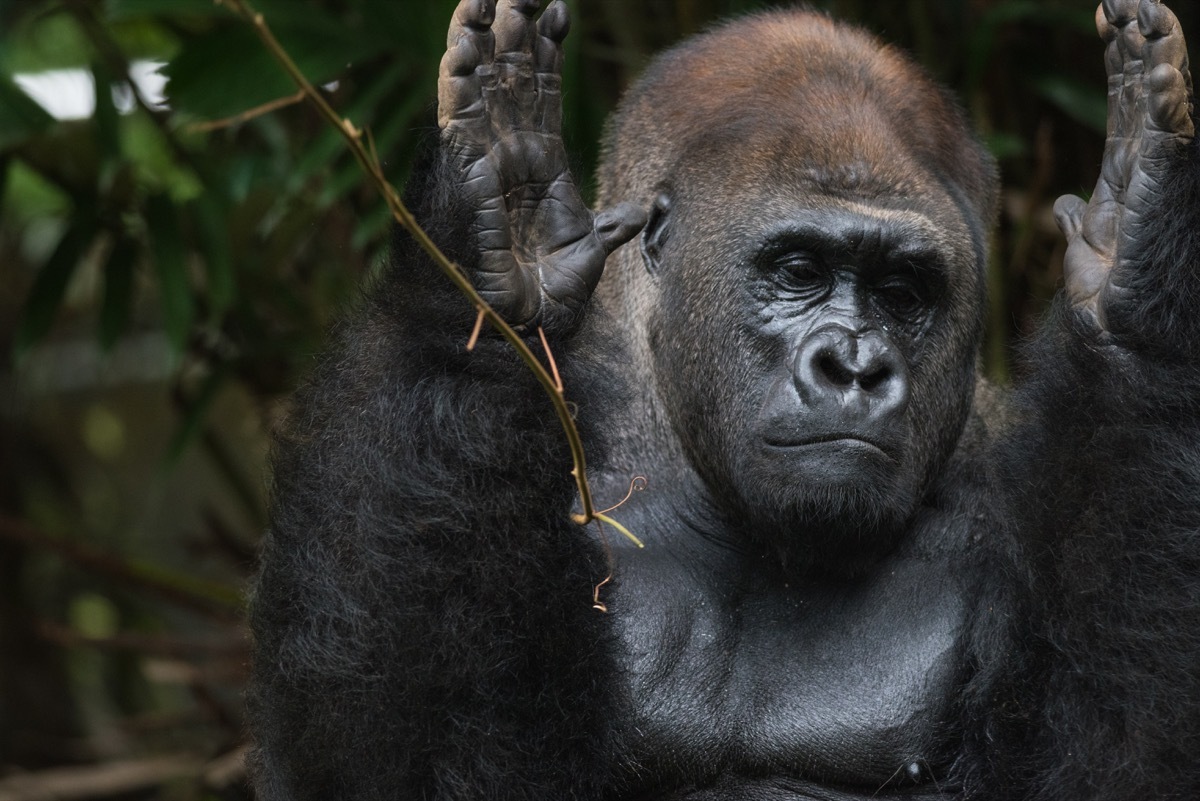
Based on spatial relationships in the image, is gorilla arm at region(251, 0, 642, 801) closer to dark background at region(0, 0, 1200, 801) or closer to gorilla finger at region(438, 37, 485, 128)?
gorilla finger at region(438, 37, 485, 128)

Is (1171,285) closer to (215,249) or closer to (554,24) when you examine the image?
(554,24)

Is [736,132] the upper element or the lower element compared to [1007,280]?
upper

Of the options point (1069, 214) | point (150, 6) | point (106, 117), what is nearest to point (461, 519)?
point (1069, 214)

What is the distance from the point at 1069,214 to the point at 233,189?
3239mm

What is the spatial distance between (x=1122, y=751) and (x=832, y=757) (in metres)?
0.59

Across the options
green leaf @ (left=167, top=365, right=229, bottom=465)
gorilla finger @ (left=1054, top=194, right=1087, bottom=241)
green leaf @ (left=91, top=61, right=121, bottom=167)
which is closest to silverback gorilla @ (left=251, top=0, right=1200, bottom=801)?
gorilla finger @ (left=1054, top=194, right=1087, bottom=241)

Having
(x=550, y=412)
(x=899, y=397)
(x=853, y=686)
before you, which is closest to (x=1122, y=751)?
(x=853, y=686)

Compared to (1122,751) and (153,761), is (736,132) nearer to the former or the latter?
(1122,751)

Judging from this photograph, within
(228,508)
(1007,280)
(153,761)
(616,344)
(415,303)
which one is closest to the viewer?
(415,303)

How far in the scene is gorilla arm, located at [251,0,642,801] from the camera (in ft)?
9.25

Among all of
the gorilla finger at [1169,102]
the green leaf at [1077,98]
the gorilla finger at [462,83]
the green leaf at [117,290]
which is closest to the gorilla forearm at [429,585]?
the gorilla finger at [462,83]

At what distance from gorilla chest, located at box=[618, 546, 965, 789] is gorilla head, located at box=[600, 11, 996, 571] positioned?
14 centimetres

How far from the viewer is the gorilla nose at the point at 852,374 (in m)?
2.90

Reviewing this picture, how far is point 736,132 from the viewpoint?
3357 millimetres
